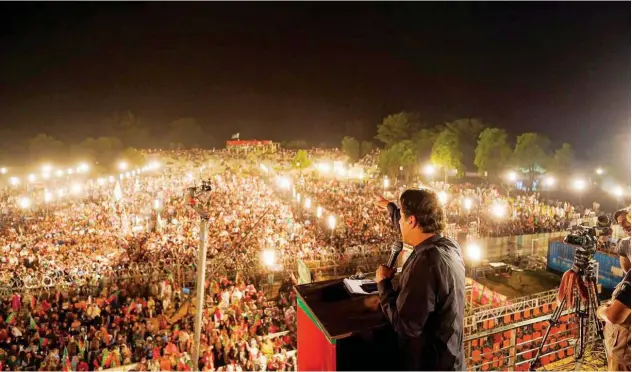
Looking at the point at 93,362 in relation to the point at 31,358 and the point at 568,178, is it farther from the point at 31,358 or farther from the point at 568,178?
the point at 568,178

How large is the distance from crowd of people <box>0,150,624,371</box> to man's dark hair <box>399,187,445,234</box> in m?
4.73

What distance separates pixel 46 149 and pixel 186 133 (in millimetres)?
50902

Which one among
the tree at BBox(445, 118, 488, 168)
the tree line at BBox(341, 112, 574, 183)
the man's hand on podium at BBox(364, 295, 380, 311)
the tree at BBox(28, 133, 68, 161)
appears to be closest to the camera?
the man's hand on podium at BBox(364, 295, 380, 311)

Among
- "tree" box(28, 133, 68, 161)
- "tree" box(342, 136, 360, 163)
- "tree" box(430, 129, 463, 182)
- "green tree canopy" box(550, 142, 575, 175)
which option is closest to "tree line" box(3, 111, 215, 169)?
"tree" box(28, 133, 68, 161)

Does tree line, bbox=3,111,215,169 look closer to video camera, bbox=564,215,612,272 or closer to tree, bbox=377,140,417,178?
tree, bbox=377,140,417,178

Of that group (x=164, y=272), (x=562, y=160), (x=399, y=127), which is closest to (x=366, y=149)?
(x=399, y=127)

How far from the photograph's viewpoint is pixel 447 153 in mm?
36750

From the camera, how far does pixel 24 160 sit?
45.3m

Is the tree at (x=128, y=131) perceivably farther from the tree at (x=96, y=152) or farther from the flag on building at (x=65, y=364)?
the flag on building at (x=65, y=364)

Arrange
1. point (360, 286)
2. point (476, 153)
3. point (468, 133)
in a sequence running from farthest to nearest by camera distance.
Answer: point (468, 133) → point (476, 153) → point (360, 286)

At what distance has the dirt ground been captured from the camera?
1132 centimetres

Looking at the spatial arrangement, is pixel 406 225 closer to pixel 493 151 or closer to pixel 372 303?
pixel 372 303

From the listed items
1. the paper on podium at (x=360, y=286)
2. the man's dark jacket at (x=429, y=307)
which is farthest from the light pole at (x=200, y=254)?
the man's dark jacket at (x=429, y=307)

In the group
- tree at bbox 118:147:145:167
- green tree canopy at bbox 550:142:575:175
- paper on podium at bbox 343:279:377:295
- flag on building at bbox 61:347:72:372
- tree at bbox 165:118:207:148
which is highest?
tree at bbox 165:118:207:148
